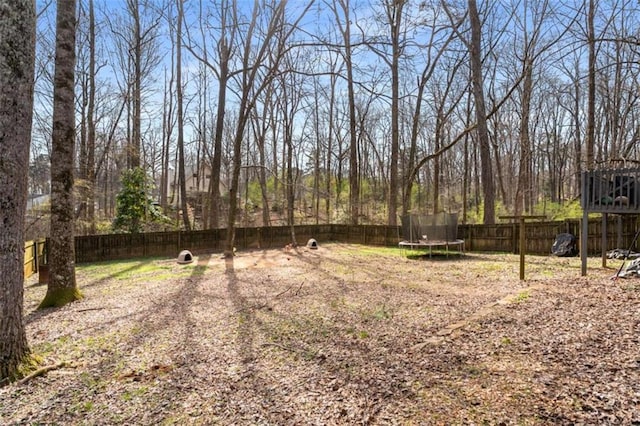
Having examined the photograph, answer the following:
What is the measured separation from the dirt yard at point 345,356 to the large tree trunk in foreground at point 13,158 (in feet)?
1.39

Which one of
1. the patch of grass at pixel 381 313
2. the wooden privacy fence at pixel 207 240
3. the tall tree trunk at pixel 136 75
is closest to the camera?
A: the patch of grass at pixel 381 313

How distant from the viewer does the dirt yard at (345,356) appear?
2.29 metres

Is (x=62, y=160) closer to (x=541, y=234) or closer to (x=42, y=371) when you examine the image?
(x=42, y=371)

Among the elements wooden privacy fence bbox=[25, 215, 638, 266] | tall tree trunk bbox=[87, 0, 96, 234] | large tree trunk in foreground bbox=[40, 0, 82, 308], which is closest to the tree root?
large tree trunk in foreground bbox=[40, 0, 82, 308]

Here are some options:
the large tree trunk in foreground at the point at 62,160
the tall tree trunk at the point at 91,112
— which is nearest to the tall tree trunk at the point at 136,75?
the tall tree trunk at the point at 91,112

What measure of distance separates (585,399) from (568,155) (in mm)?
29629

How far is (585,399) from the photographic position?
2.15m

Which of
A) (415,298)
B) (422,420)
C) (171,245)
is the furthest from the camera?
(171,245)

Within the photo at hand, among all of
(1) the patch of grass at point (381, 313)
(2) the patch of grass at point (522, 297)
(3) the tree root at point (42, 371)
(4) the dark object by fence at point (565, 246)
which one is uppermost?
(4) the dark object by fence at point (565, 246)

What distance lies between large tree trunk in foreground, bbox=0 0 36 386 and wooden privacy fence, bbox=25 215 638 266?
24.5 ft

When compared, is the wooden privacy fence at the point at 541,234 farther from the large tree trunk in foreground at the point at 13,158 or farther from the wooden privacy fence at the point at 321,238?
the large tree trunk in foreground at the point at 13,158

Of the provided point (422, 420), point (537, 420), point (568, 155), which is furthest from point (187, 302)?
point (568, 155)

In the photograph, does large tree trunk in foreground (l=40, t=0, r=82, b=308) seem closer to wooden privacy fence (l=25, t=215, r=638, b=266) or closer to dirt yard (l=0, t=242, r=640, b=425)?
dirt yard (l=0, t=242, r=640, b=425)

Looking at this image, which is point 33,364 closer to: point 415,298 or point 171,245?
point 415,298
